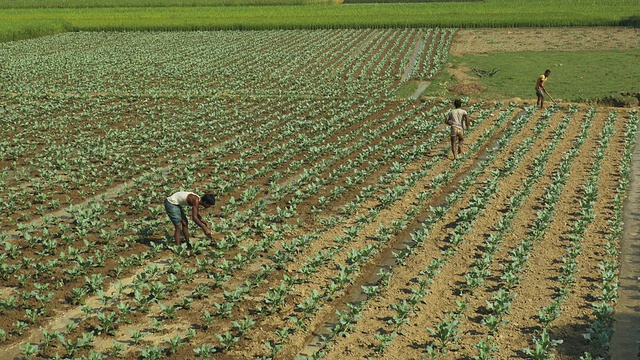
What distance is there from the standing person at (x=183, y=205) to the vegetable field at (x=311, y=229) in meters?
0.31

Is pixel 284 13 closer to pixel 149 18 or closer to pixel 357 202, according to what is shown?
pixel 149 18

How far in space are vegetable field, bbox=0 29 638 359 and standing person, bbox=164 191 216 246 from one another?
313 millimetres

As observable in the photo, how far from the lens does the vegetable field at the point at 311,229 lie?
10039 mm

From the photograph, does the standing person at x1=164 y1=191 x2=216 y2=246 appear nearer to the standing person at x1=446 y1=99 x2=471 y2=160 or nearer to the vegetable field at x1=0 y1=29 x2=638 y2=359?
the vegetable field at x1=0 y1=29 x2=638 y2=359

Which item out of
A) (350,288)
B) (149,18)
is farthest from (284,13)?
(350,288)

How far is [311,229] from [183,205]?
2.82 m

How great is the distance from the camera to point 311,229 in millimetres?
14141

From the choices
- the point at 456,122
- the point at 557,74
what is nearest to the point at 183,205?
the point at 456,122

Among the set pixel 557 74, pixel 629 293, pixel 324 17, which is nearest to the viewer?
pixel 629 293

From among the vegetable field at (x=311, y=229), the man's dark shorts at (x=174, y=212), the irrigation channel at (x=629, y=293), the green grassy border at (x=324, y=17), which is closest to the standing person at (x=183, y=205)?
the man's dark shorts at (x=174, y=212)

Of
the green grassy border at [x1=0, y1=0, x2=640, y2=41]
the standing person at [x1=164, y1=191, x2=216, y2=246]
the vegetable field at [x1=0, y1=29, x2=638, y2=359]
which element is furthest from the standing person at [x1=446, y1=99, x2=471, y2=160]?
the green grassy border at [x1=0, y1=0, x2=640, y2=41]

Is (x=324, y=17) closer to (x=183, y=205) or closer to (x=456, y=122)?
(x=456, y=122)

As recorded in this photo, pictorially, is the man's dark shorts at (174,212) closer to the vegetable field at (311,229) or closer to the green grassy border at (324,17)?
the vegetable field at (311,229)

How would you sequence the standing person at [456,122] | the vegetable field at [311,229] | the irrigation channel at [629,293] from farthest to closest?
the standing person at [456,122], the vegetable field at [311,229], the irrigation channel at [629,293]
